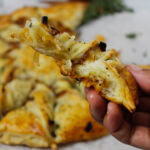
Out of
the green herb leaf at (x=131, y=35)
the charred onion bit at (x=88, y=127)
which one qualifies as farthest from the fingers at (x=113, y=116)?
the green herb leaf at (x=131, y=35)

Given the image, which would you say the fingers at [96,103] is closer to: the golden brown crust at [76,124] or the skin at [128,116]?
the skin at [128,116]

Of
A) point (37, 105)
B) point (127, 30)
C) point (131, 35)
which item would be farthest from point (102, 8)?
point (37, 105)

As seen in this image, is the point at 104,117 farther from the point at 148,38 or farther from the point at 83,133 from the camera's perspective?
the point at 148,38

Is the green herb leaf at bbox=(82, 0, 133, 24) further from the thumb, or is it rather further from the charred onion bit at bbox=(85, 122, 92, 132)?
the thumb

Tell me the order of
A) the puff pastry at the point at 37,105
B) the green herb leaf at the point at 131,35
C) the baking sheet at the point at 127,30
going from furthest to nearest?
1. the green herb leaf at the point at 131,35
2. the baking sheet at the point at 127,30
3. the puff pastry at the point at 37,105

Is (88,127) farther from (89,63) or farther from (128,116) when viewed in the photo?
(89,63)

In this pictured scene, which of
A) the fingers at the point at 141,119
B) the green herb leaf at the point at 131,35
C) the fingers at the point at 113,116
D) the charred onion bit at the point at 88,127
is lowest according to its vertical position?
the charred onion bit at the point at 88,127

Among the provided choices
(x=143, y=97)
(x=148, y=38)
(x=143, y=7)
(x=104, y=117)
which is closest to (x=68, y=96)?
(x=143, y=97)
